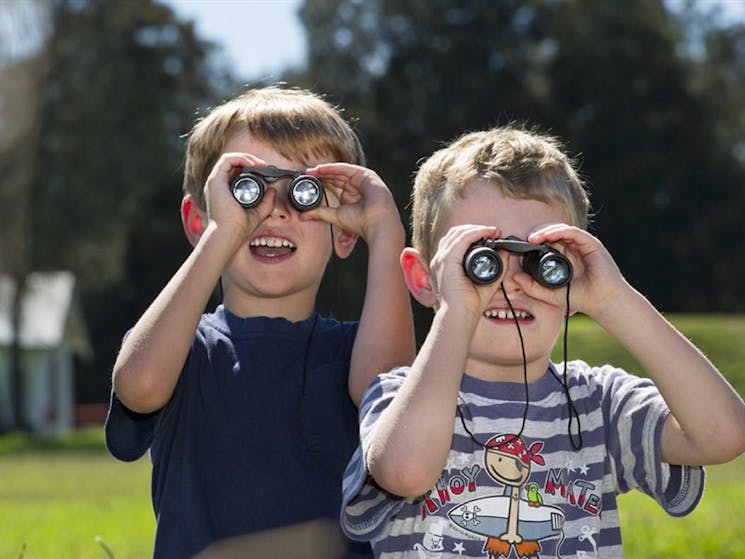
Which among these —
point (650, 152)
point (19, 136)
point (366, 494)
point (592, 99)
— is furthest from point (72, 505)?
point (650, 152)

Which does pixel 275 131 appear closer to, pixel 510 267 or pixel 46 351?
pixel 510 267

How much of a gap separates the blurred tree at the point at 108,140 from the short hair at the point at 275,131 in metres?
34.2

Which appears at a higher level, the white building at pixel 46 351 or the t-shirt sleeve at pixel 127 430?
the t-shirt sleeve at pixel 127 430

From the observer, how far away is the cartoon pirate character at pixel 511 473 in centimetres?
283

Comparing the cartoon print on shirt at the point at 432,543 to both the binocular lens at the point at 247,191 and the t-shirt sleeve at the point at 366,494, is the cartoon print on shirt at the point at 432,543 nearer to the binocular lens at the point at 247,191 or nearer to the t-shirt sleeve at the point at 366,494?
the t-shirt sleeve at the point at 366,494

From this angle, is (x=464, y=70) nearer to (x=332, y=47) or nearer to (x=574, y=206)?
(x=332, y=47)

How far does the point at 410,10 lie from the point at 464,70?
2.82 metres

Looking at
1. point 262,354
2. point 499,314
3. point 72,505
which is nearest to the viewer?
point 499,314

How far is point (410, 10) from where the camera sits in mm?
42438

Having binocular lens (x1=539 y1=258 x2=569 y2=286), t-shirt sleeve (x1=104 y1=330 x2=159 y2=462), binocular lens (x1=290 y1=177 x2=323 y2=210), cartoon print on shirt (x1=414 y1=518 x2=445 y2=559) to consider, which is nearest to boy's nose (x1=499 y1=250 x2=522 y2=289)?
binocular lens (x1=539 y1=258 x2=569 y2=286)

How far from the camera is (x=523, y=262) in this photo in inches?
112

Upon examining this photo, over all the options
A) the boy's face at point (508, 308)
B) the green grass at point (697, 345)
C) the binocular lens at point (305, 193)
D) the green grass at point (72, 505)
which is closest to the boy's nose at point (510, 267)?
the boy's face at point (508, 308)

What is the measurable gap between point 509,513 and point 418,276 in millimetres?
650

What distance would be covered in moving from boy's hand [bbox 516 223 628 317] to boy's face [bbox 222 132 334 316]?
905 millimetres
